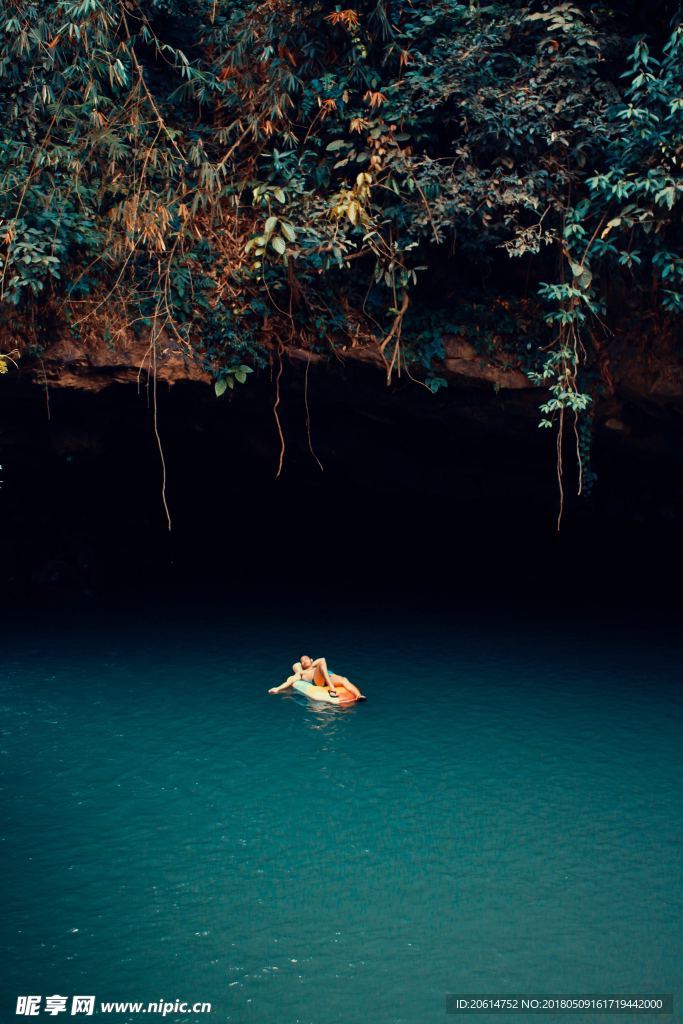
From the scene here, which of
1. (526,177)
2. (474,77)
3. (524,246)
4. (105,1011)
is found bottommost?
(105,1011)

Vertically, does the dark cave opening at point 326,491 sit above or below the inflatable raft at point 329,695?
above

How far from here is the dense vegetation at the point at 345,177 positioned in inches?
398

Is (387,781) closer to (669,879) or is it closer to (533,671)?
(669,879)

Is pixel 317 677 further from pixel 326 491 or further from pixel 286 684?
pixel 326 491

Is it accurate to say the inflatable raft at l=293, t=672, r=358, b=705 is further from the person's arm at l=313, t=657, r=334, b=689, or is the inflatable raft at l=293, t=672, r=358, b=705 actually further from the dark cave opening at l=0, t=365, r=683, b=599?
the dark cave opening at l=0, t=365, r=683, b=599

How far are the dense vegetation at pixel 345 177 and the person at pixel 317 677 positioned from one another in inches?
143

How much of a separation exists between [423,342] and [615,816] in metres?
5.74

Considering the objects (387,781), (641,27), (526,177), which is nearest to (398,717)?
(387,781)

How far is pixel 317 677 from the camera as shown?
1203 centimetres

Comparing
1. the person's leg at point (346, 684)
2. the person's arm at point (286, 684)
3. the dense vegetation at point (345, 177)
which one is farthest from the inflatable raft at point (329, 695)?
the dense vegetation at point (345, 177)

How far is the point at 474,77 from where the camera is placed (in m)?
10.1

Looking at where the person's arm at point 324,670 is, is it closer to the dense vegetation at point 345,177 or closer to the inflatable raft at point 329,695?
the inflatable raft at point 329,695

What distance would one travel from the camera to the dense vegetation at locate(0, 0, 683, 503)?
398 inches

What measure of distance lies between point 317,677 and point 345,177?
5.90m
